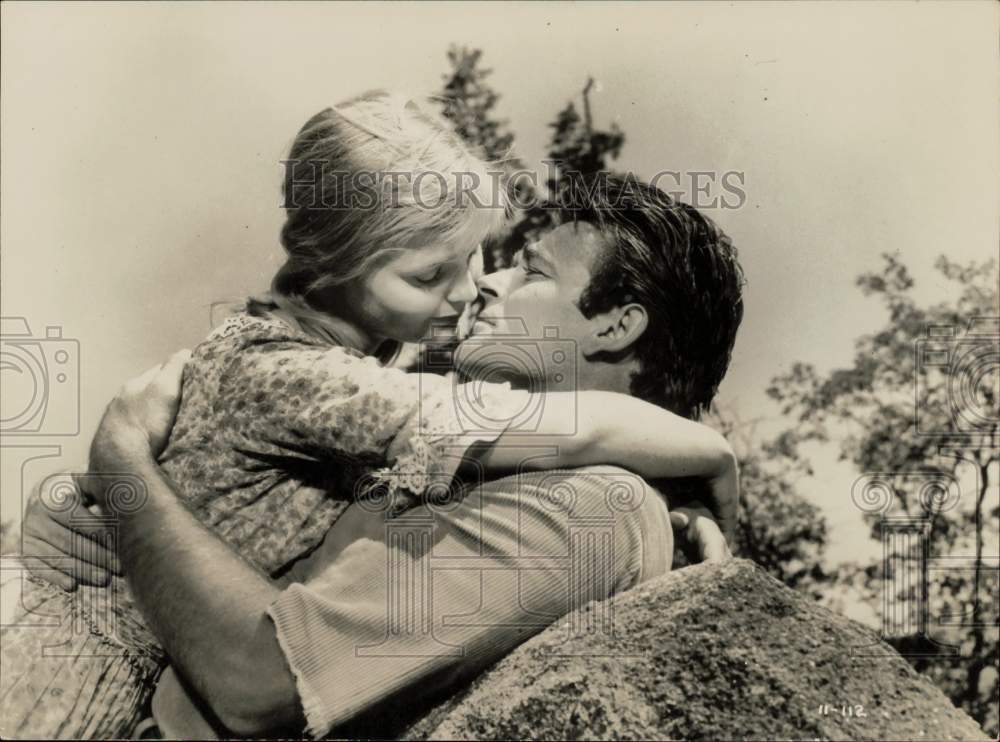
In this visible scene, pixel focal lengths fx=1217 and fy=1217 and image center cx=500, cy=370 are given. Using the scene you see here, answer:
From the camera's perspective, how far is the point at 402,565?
2.82 meters

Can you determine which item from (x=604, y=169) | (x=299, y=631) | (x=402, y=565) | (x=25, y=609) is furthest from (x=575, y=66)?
(x=25, y=609)

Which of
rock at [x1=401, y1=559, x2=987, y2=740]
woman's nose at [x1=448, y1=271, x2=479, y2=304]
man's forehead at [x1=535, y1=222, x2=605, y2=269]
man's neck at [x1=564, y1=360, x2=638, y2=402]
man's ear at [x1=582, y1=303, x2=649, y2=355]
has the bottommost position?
rock at [x1=401, y1=559, x2=987, y2=740]

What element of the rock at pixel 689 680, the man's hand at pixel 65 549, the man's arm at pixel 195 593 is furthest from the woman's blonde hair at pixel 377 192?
the rock at pixel 689 680

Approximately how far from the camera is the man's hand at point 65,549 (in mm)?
3062

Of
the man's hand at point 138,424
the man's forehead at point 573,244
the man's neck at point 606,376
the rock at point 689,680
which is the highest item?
the man's forehead at point 573,244

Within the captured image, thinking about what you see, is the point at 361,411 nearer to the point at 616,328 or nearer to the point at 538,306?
the point at 538,306

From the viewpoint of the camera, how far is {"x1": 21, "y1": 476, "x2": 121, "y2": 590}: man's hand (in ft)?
10.0

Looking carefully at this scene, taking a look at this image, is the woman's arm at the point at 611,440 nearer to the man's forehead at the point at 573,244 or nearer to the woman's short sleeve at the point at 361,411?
the woman's short sleeve at the point at 361,411

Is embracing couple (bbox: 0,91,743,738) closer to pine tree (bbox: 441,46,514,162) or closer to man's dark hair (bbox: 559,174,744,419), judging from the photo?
man's dark hair (bbox: 559,174,744,419)

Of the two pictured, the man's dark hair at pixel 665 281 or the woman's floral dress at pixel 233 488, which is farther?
the man's dark hair at pixel 665 281

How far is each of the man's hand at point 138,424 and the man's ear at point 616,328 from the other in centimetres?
106

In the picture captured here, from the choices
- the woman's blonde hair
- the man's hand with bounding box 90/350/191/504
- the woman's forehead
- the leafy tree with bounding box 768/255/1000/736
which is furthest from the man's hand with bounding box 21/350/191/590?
the leafy tree with bounding box 768/255/1000/736

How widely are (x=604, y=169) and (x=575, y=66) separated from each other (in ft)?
1.18

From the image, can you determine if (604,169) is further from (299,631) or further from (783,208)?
(299,631)
